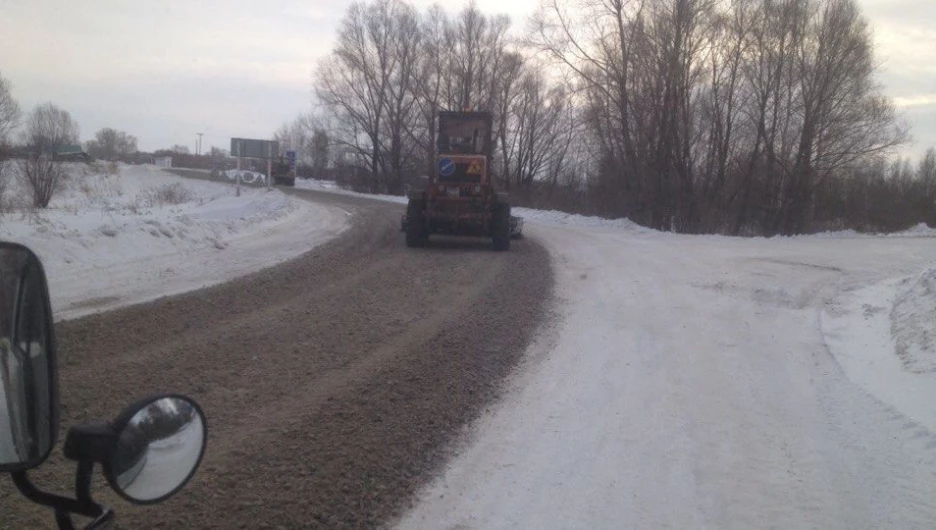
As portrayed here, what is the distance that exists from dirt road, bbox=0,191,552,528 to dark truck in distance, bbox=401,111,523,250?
16.9 ft

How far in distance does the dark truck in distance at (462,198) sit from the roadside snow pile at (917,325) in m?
9.31

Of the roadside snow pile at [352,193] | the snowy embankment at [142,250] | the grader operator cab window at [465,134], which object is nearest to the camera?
the snowy embankment at [142,250]

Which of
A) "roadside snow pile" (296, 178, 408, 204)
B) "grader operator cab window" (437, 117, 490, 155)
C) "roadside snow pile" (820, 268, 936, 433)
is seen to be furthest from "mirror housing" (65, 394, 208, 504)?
"roadside snow pile" (296, 178, 408, 204)

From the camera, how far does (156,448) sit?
262 centimetres

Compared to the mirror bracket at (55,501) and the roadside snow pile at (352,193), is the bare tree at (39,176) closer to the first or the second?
the roadside snow pile at (352,193)

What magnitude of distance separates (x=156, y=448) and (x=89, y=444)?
30 cm

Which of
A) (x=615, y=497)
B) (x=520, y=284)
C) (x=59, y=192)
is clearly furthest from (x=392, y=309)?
(x=59, y=192)

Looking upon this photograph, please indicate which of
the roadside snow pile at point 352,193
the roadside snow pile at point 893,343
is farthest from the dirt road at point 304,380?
the roadside snow pile at point 352,193

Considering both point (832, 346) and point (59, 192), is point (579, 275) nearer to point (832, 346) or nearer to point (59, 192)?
point (832, 346)

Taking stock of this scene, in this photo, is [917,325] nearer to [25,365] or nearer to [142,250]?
[25,365]

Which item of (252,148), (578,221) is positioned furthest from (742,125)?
(252,148)

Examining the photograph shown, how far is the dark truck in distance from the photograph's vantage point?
58.1ft

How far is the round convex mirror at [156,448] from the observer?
243cm

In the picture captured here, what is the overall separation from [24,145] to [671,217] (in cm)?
3232
